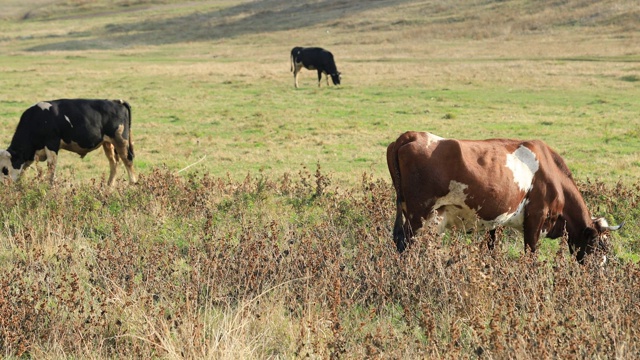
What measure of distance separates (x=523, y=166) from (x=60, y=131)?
8.23 meters

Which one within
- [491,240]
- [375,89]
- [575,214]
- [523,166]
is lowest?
[375,89]

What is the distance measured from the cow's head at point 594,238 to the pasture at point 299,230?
0.37m

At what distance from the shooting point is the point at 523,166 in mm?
7770

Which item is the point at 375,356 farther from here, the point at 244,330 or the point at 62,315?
the point at 62,315

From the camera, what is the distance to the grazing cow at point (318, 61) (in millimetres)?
33219

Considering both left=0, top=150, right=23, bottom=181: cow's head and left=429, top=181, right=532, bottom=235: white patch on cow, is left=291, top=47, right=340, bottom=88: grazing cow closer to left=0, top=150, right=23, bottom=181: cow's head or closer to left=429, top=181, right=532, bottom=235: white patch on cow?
left=0, top=150, right=23, bottom=181: cow's head

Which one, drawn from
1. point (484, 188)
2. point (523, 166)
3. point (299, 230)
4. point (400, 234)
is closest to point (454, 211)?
point (484, 188)

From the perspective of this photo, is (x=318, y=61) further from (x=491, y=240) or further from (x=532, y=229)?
(x=532, y=229)

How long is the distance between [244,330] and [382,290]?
50.5 inches

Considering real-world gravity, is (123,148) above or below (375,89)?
above

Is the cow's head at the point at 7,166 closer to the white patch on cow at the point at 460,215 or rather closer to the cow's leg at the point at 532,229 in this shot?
the white patch on cow at the point at 460,215

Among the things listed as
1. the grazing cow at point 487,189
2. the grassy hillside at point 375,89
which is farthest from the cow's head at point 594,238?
the grassy hillside at point 375,89

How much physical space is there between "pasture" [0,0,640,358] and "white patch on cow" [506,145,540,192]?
0.76 metres

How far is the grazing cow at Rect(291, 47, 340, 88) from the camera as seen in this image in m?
33.2
